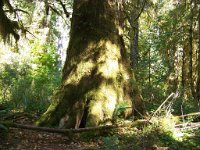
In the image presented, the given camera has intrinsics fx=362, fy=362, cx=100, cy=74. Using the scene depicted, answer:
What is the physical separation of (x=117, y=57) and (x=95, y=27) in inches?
29.4

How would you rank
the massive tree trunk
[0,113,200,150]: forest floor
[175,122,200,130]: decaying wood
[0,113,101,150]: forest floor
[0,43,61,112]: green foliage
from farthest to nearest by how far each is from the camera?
[0,43,61,112]: green foliage → the massive tree trunk → [175,122,200,130]: decaying wood → [0,113,101,150]: forest floor → [0,113,200,150]: forest floor

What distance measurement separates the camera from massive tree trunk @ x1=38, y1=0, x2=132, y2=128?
6.60 meters

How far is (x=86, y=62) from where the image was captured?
7039 millimetres

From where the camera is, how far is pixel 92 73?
6.92 m

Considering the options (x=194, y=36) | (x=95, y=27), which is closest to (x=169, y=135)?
(x=95, y=27)

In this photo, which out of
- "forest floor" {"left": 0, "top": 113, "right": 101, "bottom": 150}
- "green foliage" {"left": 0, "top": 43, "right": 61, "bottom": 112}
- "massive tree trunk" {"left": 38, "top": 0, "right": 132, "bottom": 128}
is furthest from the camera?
"green foliage" {"left": 0, "top": 43, "right": 61, "bottom": 112}

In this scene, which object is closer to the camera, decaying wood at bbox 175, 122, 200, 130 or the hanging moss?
decaying wood at bbox 175, 122, 200, 130

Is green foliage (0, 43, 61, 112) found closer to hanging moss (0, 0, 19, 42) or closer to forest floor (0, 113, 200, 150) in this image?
hanging moss (0, 0, 19, 42)

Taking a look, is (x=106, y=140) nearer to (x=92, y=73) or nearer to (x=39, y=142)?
(x=39, y=142)

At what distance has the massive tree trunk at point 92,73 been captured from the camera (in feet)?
21.6

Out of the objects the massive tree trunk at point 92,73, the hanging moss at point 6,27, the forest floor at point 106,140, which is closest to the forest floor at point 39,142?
the forest floor at point 106,140

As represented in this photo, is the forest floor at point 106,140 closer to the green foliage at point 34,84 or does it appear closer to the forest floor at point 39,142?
the forest floor at point 39,142

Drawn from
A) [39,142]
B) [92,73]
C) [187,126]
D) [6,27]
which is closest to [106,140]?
[39,142]

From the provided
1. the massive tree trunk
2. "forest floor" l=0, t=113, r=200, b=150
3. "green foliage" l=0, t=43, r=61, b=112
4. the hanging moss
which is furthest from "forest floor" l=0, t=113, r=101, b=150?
the hanging moss
